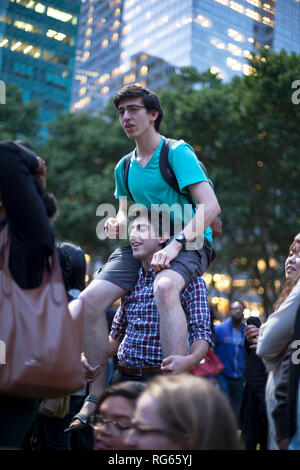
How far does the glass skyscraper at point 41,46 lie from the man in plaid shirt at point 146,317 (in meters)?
5.15

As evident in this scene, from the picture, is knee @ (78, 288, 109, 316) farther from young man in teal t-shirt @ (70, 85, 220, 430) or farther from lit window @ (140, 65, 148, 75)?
lit window @ (140, 65, 148, 75)

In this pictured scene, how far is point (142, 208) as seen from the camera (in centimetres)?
367

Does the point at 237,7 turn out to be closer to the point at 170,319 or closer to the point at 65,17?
the point at 65,17

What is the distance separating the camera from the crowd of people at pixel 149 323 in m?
1.71

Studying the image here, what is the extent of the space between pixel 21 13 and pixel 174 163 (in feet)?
21.0

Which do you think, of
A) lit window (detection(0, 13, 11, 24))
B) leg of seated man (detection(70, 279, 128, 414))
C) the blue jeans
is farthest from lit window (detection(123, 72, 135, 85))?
leg of seated man (detection(70, 279, 128, 414))

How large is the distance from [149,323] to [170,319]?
20.2 inches

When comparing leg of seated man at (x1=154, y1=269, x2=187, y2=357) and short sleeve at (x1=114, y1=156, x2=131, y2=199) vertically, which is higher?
short sleeve at (x1=114, y1=156, x2=131, y2=199)

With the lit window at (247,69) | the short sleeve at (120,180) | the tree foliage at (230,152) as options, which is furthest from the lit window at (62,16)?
the lit window at (247,69)

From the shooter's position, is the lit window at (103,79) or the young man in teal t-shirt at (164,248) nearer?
the young man in teal t-shirt at (164,248)

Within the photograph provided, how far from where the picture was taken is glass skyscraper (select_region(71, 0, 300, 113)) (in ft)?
35.7

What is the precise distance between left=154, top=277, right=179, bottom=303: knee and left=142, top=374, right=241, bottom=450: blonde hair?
1.37 metres

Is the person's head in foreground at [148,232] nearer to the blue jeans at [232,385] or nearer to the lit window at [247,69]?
the blue jeans at [232,385]
